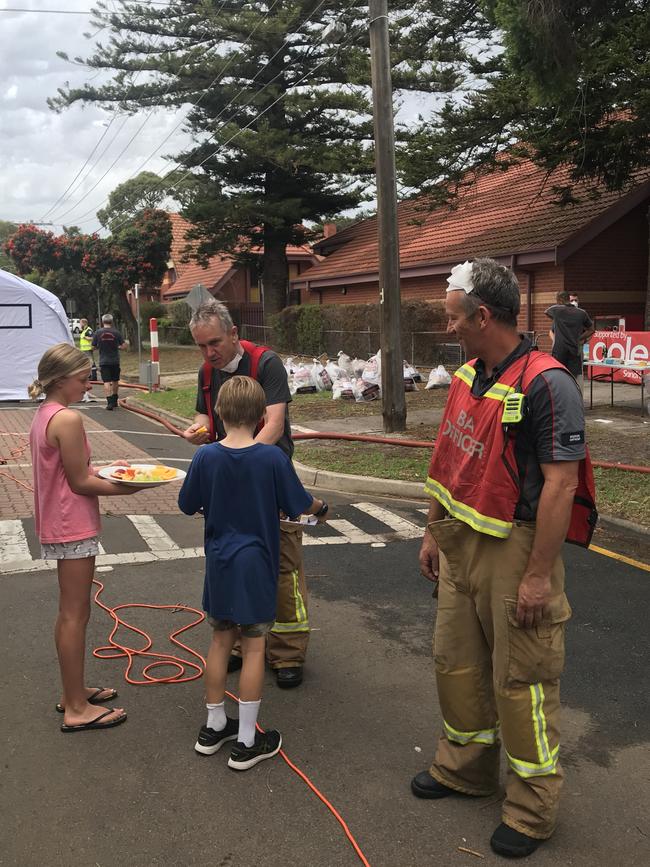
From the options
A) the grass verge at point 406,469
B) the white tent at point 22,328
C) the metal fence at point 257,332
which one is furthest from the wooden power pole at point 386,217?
the metal fence at point 257,332

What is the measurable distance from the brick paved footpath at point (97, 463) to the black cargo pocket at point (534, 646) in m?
5.65

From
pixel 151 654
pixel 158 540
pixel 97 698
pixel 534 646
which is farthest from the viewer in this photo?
pixel 158 540

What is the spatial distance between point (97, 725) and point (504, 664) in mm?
1997

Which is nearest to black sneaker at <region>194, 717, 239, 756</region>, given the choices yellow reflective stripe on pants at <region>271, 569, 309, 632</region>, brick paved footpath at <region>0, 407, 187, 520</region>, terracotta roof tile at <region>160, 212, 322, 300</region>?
yellow reflective stripe on pants at <region>271, 569, 309, 632</region>

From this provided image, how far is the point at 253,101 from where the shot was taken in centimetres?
2872

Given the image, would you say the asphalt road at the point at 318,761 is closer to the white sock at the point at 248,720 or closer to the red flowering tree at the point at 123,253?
the white sock at the point at 248,720

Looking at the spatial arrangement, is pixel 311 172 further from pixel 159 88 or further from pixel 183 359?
pixel 183 359

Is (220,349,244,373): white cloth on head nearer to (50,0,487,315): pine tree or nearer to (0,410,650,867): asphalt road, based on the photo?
(0,410,650,867): asphalt road

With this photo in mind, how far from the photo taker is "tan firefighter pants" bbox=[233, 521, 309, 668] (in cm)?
419

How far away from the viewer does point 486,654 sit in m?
3.04

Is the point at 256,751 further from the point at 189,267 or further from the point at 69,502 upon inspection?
the point at 189,267

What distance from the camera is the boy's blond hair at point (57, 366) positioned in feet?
11.9

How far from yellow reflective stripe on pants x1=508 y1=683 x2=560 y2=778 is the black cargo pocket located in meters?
0.06

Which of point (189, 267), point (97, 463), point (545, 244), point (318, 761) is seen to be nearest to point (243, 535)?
point (318, 761)
